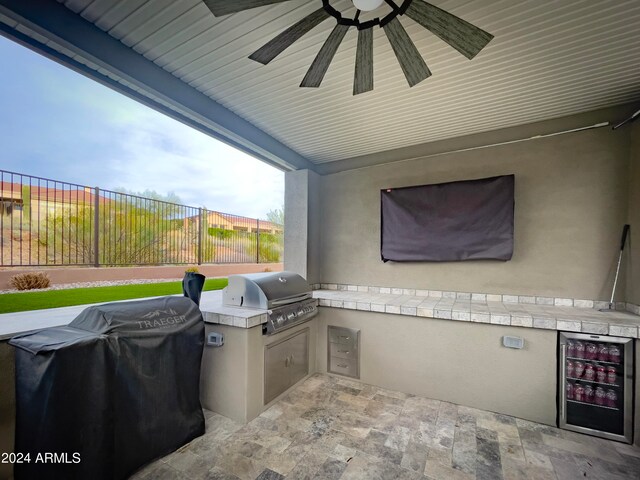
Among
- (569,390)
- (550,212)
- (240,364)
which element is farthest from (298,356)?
(550,212)

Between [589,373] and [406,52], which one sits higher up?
[406,52]

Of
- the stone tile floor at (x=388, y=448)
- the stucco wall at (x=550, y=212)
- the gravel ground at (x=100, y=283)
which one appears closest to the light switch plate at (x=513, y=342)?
the stone tile floor at (x=388, y=448)

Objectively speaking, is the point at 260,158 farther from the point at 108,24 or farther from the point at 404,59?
the point at 404,59

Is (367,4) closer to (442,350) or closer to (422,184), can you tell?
(422,184)

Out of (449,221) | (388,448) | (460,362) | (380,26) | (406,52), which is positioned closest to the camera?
(380,26)

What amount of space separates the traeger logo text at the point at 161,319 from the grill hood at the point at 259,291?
2.20ft

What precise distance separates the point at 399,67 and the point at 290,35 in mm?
1152

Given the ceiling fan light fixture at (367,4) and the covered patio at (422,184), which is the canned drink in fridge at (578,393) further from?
the ceiling fan light fixture at (367,4)

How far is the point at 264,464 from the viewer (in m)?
1.92

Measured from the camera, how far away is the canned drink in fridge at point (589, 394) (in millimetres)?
2330

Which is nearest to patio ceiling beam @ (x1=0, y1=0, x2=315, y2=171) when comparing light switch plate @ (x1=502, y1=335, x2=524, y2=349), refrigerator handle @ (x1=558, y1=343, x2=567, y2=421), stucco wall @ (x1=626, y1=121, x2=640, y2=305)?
light switch plate @ (x1=502, y1=335, x2=524, y2=349)

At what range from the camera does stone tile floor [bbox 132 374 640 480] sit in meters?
1.86

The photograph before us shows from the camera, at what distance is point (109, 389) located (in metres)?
1.57

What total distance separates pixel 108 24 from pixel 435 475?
3784mm
